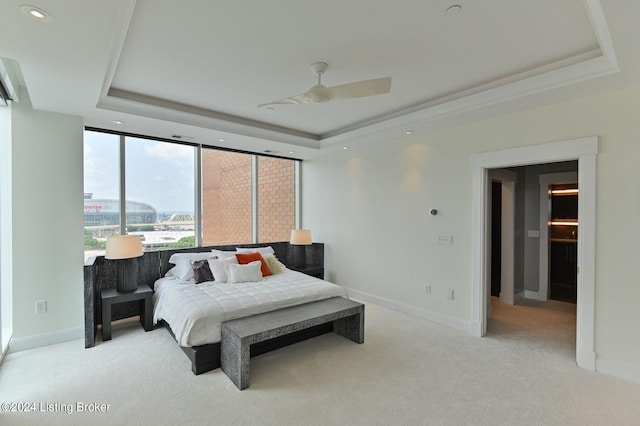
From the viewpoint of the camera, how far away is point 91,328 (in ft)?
11.0

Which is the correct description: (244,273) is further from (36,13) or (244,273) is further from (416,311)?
(36,13)

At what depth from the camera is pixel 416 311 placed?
14.6 feet

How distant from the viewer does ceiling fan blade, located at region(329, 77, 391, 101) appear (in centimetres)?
241

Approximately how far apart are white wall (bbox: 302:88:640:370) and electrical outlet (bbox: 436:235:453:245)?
8 centimetres

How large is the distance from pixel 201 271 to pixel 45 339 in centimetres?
175

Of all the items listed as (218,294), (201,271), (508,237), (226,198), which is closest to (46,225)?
(201,271)

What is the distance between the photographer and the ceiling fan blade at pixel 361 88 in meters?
2.41

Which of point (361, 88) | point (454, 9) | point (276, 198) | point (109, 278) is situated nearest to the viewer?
point (454, 9)

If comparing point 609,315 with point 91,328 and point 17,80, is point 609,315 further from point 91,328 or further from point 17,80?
point 17,80

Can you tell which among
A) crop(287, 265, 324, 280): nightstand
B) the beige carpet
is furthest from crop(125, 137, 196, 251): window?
crop(287, 265, 324, 280): nightstand

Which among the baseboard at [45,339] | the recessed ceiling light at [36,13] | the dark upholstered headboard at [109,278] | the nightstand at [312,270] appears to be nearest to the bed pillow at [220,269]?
the dark upholstered headboard at [109,278]

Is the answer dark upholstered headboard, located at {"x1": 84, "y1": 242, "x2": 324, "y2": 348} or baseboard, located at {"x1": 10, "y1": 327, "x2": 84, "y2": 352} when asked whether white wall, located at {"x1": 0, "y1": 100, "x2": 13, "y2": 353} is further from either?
dark upholstered headboard, located at {"x1": 84, "y1": 242, "x2": 324, "y2": 348}

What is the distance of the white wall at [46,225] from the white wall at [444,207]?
384 cm

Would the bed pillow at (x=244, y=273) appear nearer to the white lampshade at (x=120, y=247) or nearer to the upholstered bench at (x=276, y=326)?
the upholstered bench at (x=276, y=326)
